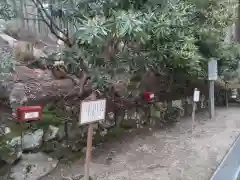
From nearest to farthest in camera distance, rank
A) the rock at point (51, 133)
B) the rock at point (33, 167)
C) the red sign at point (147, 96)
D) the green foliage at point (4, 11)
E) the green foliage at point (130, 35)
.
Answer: the green foliage at point (130, 35) < the green foliage at point (4, 11) < the rock at point (33, 167) < the rock at point (51, 133) < the red sign at point (147, 96)

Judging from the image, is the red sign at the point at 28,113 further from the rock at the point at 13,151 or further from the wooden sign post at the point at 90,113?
the wooden sign post at the point at 90,113

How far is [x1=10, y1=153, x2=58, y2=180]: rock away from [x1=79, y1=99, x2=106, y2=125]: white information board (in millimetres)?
1369

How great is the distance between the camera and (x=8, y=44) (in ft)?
19.6

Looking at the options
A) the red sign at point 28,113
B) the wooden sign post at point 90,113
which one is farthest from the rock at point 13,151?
the wooden sign post at point 90,113

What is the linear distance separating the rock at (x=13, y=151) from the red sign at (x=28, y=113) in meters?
0.35

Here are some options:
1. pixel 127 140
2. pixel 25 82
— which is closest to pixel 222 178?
pixel 127 140

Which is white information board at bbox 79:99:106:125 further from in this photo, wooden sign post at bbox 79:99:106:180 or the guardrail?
the guardrail

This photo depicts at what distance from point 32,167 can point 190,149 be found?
290 centimetres

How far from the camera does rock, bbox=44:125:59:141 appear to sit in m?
4.75

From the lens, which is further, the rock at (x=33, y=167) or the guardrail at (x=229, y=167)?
the guardrail at (x=229, y=167)

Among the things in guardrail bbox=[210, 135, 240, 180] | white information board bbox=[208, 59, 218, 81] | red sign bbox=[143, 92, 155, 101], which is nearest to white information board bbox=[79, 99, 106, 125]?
guardrail bbox=[210, 135, 240, 180]

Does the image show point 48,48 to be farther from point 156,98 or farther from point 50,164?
point 156,98

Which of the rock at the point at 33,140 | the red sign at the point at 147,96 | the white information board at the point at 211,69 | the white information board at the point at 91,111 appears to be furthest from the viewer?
the white information board at the point at 211,69

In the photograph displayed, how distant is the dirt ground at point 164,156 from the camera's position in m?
4.66
